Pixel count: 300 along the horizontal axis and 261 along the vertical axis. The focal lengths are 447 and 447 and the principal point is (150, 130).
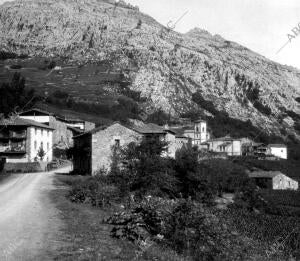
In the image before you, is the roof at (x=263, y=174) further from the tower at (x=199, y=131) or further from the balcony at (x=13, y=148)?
the tower at (x=199, y=131)

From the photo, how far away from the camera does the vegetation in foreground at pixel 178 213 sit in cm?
1562

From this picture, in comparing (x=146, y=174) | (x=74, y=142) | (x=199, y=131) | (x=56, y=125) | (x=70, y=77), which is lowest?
(x=146, y=174)

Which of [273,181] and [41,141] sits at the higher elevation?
[41,141]

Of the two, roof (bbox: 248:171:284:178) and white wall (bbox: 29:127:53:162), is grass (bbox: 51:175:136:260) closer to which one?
white wall (bbox: 29:127:53:162)

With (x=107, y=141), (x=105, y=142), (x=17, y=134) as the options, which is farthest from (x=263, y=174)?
(x=17, y=134)

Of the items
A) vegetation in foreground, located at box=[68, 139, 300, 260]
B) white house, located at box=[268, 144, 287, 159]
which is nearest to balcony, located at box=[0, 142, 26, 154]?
vegetation in foreground, located at box=[68, 139, 300, 260]

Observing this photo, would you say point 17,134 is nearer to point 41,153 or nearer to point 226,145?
point 41,153

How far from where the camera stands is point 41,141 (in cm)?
7644

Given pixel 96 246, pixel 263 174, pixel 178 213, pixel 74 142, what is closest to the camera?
pixel 96 246

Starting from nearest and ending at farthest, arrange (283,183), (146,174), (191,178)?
(146,174)
(191,178)
(283,183)

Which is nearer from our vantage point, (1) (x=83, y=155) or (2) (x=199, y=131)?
(1) (x=83, y=155)

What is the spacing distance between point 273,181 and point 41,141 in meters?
44.8

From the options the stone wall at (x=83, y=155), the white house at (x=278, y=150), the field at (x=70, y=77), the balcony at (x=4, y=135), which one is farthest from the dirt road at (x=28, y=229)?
the field at (x=70, y=77)

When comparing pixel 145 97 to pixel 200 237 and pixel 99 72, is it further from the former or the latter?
pixel 200 237
